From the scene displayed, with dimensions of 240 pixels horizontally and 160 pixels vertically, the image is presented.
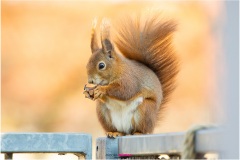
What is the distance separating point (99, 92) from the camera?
2.44 meters

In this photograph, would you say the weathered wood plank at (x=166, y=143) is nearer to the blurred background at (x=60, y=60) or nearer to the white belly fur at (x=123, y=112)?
the white belly fur at (x=123, y=112)

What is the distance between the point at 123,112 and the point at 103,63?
10.8 inches

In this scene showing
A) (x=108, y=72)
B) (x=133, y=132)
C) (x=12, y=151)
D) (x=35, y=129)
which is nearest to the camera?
(x=12, y=151)

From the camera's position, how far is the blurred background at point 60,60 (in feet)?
23.7

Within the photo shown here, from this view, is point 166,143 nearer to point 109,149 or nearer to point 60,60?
point 109,149

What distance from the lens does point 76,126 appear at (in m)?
7.06

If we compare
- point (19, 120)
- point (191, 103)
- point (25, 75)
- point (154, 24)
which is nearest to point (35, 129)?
point (19, 120)

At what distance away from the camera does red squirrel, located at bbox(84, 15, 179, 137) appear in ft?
8.04

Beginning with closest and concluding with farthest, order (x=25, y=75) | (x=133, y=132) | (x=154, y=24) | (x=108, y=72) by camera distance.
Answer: (x=133, y=132), (x=108, y=72), (x=154, y=24), (x=25, y=75)

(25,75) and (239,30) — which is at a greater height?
(25,75)

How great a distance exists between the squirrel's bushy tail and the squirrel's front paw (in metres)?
0.39

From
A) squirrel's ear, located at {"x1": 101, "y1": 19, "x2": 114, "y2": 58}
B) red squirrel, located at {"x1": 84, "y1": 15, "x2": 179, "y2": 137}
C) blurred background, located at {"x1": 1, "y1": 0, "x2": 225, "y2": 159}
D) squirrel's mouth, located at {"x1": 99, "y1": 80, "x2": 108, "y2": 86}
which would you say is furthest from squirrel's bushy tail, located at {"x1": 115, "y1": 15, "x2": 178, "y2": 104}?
blurred background, located at {"x1": 1, "y1": 0, "x2": 225, "y2": 159}

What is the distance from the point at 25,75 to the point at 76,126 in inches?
37.7

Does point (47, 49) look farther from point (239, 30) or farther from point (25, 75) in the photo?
point (239, 30)
